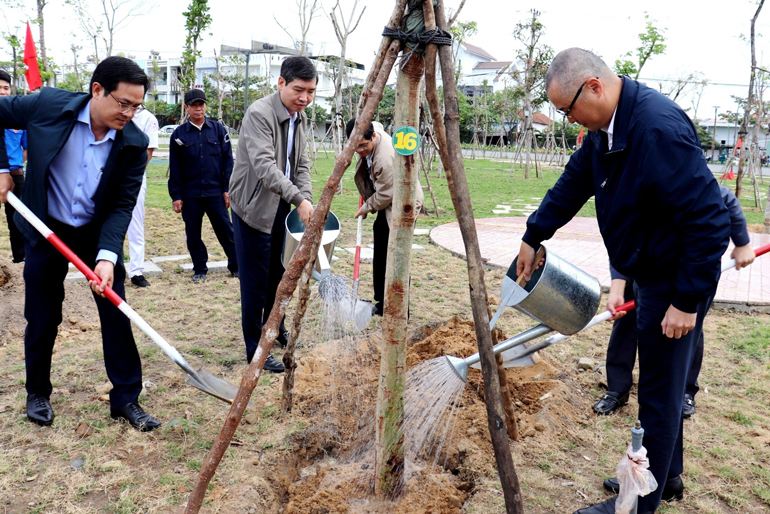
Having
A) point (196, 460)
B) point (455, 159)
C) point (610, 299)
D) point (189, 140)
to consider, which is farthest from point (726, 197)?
point (189, 140)

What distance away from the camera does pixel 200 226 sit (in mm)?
5730

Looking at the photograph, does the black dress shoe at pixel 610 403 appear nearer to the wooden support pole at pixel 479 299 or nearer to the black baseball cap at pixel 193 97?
the wooden support pole at pixel 479 299

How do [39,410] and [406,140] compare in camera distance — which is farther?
[39,410]

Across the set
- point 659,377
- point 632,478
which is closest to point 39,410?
point 632,478

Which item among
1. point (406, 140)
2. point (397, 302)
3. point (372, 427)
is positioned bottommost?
point (372, 427)

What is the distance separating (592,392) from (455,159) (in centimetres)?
227

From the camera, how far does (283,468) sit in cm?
271

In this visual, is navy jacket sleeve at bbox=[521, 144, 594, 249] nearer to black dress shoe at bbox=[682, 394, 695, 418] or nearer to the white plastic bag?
the white plastic bag

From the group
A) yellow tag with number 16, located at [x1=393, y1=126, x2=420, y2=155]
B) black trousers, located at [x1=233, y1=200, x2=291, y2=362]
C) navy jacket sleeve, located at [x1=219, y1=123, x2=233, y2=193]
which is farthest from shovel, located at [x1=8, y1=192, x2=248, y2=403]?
navy jacket sleeve, located at [x1=219, y1=123, x2=233, y2=193]

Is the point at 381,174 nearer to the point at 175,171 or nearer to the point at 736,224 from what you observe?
the point at 736,224

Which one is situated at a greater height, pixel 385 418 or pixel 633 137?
pixel 633 137

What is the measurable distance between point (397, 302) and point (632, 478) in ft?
3.45

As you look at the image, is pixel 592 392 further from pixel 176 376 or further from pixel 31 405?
pixel 31 405

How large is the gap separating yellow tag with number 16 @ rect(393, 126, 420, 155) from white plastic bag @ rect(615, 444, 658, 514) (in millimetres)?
1314
